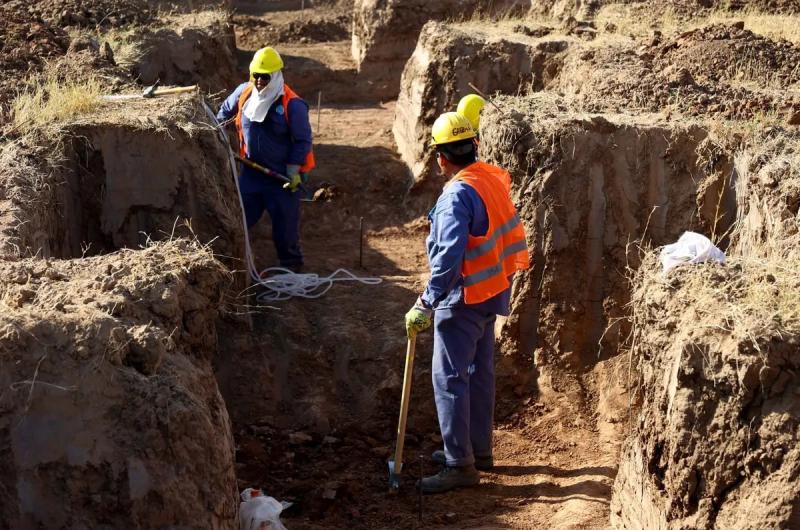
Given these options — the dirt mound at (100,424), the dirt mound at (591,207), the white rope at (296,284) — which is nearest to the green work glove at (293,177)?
the white rope at (296,284)

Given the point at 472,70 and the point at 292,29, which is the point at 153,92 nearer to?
the point at 472,70

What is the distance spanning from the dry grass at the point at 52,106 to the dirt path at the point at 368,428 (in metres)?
1.96

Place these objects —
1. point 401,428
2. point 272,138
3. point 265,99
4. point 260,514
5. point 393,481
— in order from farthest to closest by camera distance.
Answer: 1. point 272,138
2. point 265,99
3. point 393,481
4. point 401,428
5. point 260,514

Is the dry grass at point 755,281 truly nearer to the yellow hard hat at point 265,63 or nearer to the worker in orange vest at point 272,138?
the worker in orange vest at point 272,138

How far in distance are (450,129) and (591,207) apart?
6.27 feet

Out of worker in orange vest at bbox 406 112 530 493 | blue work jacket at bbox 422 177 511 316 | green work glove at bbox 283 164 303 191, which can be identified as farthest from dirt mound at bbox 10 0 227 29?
blue work jacket at bbox 422 177 511 316

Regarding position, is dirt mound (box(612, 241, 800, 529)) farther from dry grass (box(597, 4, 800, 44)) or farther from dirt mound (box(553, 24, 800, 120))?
dry grass (box(597, 4, 800, 44))

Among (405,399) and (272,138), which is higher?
(272,138)

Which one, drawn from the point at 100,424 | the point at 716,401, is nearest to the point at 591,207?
the point at 716,401

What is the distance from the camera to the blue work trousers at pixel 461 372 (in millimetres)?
6305

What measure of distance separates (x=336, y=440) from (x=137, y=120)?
2.60 m

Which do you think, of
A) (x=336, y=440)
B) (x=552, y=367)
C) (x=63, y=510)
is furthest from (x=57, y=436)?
(x=552, y=367)

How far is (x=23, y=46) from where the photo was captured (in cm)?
1025

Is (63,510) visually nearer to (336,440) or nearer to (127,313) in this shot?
(127,313)
